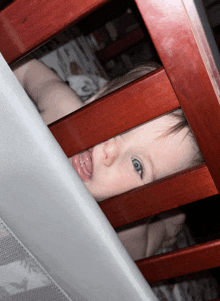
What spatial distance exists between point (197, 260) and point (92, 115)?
1.54 feet

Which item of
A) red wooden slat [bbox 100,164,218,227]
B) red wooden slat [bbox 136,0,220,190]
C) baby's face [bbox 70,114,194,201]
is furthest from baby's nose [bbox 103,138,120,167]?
red wooden slat [bbox 136,0,220,190]

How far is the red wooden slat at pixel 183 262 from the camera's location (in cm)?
70

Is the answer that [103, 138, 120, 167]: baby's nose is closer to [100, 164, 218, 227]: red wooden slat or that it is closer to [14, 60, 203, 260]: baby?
[14, 60, 203, 260]: baby

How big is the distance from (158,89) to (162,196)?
26cm

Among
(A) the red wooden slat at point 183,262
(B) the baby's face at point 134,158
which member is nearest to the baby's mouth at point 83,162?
(B) the baby's face at point 134,158

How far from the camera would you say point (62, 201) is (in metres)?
0.45

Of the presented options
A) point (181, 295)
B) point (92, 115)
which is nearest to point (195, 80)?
point (92, 115)

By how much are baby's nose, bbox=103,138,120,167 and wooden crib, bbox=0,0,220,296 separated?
18 centimetres

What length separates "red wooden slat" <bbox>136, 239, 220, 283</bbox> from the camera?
0.70 meters

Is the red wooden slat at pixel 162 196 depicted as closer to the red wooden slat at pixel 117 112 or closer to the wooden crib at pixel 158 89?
the wooden crib at pixel 158 89

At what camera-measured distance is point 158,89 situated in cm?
55

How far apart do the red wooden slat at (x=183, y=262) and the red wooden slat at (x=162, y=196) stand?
0.14 m

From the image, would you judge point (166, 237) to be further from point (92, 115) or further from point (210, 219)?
point (92, 115)

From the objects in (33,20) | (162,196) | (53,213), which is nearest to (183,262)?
(162,196)
